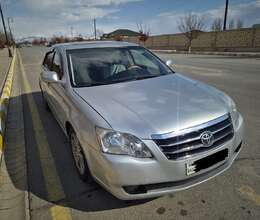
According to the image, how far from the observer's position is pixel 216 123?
241cm

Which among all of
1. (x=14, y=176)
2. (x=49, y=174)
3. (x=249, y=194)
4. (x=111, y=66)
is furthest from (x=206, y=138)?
(x=14, y=176)

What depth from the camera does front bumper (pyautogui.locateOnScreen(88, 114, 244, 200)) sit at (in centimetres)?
216

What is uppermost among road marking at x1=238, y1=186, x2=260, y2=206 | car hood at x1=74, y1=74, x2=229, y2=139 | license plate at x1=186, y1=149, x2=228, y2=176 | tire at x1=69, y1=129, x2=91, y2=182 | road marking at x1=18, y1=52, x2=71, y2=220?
car hood at x1=74, y1=74, x2=229, y2=139

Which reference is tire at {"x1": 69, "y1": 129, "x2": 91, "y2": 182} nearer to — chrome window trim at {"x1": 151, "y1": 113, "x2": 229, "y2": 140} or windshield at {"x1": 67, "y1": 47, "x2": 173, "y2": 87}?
windshield at {"x1": 67, "y1": 47, "x2": 173, "y2": 87}

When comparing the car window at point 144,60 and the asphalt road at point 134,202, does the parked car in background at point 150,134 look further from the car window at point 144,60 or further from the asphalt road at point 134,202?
the car window at point 144,60

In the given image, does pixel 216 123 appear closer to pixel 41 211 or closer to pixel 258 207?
pixel 258 207

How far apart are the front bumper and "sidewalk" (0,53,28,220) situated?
1049 millimetres

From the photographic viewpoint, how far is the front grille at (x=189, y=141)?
85.4 inches

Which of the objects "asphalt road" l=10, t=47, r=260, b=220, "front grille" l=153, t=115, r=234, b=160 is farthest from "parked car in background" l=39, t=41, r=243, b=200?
"asphalt road" l=10, t=47, r=260, b=220

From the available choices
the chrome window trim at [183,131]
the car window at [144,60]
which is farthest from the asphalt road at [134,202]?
the car window at [144,60]

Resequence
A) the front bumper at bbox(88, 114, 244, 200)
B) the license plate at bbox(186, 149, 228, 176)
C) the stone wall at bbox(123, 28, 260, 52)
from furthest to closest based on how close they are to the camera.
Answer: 1. the stone wall at bbox(123, 28, 260, 52)
2. the license plate at bbox(186, 149, 228, 176)
3. the front bumper at bbox(88, 114, 244, 200)

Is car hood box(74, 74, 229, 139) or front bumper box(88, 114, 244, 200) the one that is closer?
front bumper box(88, 114, 244, 200)

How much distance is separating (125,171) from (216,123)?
1.01 metres

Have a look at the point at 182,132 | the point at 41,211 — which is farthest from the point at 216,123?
the point at 41,211
